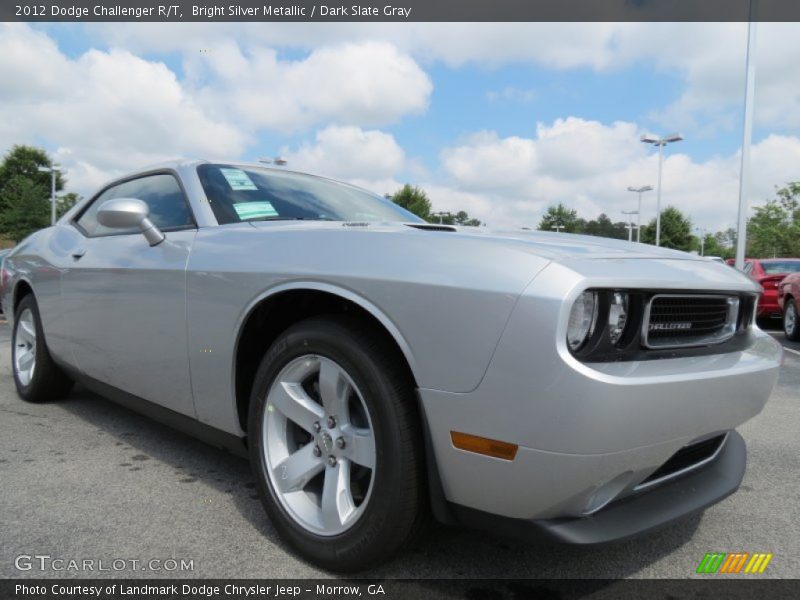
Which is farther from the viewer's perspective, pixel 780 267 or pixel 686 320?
pixel 780 267

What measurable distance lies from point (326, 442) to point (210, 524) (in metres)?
0.65

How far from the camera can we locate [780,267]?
451 inches

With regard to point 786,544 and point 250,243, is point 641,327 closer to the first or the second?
point 786,544

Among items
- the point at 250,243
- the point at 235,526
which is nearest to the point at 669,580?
the point at 235,526

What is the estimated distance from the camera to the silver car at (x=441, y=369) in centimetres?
153

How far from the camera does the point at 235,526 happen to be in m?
2.23

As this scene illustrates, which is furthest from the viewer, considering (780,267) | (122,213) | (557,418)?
(780,267)

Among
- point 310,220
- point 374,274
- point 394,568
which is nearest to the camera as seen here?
point 374,274

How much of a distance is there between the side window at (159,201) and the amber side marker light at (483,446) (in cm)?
160

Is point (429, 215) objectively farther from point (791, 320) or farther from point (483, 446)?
point (483, 446)

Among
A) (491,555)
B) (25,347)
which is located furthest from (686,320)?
(25,347)

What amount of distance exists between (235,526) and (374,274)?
113 cm

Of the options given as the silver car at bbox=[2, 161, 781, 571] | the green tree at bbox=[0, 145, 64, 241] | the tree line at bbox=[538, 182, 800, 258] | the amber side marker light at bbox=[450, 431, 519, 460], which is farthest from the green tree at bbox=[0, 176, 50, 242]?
the amber side marker light at bbox=[450, 431, 519, 460]

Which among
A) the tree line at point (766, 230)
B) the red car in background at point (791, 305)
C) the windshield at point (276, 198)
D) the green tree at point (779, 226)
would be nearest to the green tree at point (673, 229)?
the tree line at point (766, 230)
